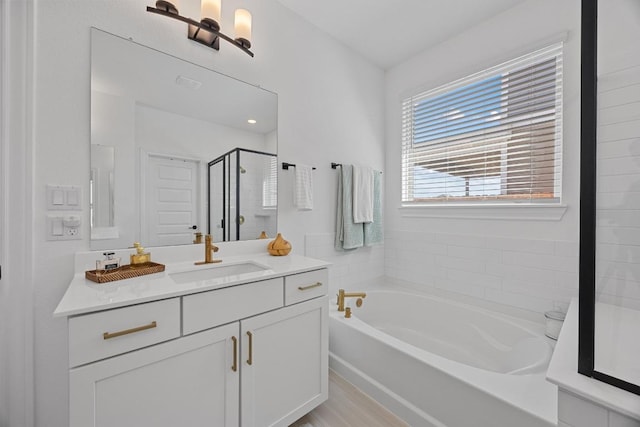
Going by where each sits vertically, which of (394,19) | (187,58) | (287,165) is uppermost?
(394,19)

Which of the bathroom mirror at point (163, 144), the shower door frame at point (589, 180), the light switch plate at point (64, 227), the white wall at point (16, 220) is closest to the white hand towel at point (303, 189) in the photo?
the bathroom mirror at point (163, 144)

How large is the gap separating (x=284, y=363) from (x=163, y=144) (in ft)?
4.36

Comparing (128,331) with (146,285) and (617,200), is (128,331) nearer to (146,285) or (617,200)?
(146,285)

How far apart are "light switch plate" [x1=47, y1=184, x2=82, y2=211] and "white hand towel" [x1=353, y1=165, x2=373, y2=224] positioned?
6.06 ft

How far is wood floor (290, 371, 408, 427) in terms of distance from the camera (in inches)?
57.1

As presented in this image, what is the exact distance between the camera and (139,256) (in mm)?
Result: 1305

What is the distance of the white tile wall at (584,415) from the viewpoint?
0.77 m

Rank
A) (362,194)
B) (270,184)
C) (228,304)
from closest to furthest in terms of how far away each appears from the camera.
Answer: (228,304) < (270,184) < (362,194)

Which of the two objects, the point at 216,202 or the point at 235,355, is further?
the point at 216,202

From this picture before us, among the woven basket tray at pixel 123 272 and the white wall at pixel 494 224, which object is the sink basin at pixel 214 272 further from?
the white wall at pixel 494 224

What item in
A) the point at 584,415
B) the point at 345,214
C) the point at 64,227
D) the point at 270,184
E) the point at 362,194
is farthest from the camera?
the point at 362,194

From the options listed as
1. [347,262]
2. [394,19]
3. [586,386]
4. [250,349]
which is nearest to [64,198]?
[250,349]

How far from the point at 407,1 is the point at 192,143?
6.00 ft

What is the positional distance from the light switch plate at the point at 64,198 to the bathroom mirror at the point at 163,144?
0.17ft
